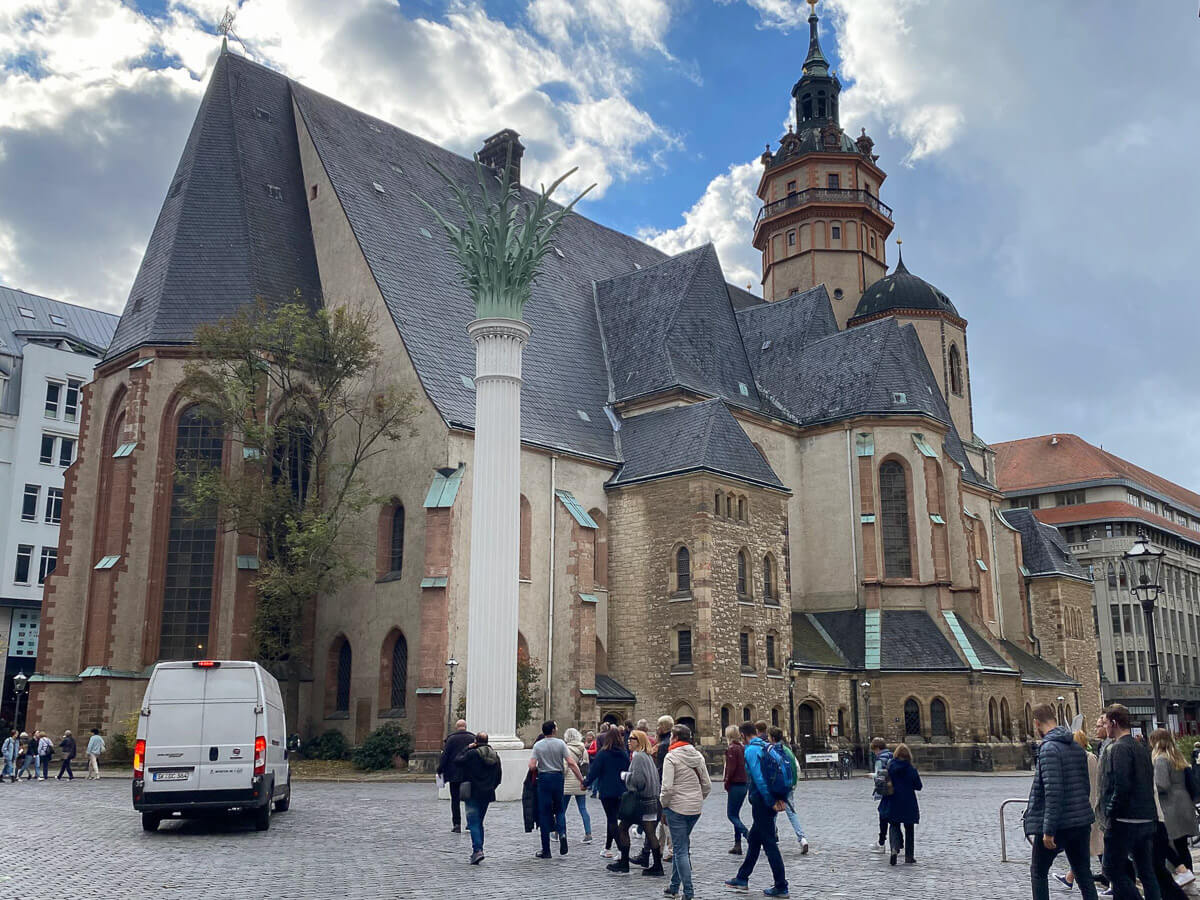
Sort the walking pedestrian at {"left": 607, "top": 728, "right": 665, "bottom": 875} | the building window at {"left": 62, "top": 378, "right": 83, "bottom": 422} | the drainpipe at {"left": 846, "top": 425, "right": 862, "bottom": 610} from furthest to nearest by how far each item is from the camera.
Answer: the building window at {"left": 62, "top": 378, "right": 83, "bottom": 422} → the drainpipe at {"left": 846, "top": 425, "right": 862, "bottom": 610} → the walking pedestrian at {"left": 607, "top": 728, "right": 665, "bottom": 875}

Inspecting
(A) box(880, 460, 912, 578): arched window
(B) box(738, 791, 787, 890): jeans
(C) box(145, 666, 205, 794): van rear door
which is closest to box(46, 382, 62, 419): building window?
(A) box(880, 460, 912, 578): arched window

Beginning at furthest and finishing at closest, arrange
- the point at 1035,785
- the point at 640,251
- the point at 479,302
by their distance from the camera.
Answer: the point at 640,251 → the point at 479,302 → the point at 1035,785

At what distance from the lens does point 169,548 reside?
116 feet

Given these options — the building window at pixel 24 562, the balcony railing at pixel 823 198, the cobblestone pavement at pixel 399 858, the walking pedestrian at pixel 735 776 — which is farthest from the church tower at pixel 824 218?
the walking pedestrian at pixel 735 776

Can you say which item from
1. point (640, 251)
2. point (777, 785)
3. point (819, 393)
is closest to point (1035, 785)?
point (777, 785)

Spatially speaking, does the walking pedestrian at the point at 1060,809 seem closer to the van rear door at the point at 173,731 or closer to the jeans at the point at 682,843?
the jeans at the point at 682,843

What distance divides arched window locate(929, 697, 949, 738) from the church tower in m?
23.7

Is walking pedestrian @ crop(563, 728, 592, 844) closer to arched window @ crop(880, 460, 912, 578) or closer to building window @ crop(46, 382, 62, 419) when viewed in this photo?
arched window @ crop(880, 460, 912, 578)

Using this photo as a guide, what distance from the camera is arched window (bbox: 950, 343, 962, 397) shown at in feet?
191

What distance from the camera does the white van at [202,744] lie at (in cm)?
1617

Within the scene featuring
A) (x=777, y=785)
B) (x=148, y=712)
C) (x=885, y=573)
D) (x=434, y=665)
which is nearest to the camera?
(x=777, y=785)

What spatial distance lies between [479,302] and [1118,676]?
67.3 metres

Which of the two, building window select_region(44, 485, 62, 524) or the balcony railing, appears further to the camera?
the balcony railing

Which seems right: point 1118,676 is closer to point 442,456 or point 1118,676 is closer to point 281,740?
point 442,456
